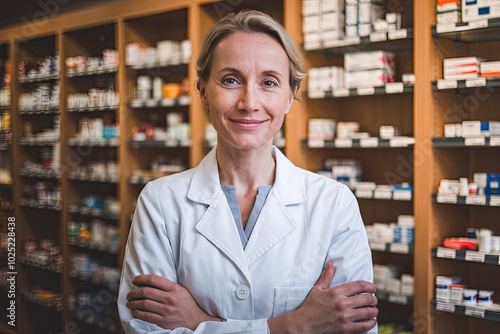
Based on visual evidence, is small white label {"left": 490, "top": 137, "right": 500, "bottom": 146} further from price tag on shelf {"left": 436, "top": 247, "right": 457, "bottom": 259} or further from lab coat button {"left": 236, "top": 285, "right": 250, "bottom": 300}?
lab coat button {"left": 236, "top": 285, "right": 250, "bottom": 300}

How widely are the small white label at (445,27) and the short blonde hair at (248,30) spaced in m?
2.15

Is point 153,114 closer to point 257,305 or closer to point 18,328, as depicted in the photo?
point 18,328

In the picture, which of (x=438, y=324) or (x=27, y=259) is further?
(x=27, y=259)

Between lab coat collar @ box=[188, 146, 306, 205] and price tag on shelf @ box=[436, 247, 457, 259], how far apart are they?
2127 mm

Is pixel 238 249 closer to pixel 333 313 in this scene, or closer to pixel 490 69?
pixel 333 313

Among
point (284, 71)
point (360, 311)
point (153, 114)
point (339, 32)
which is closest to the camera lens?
point (360, 311)

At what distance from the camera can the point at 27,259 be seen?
22.4 feet

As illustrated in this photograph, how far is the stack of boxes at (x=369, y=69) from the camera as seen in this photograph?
3.94m

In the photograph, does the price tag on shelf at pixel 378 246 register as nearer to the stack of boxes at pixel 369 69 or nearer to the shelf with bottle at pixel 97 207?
the stack of boxes at pixel 369 69

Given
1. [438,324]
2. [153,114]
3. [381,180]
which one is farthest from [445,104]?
[153,114]

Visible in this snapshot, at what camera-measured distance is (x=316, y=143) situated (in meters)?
4.20

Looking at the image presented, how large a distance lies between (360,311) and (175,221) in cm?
63

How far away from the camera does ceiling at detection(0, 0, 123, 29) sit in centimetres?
695

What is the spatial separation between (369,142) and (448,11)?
40.7 inches
